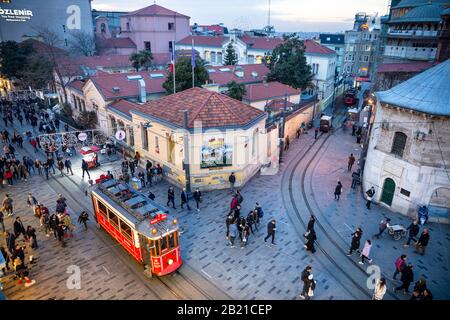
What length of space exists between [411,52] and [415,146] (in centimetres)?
3245

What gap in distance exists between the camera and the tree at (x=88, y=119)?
33.8m

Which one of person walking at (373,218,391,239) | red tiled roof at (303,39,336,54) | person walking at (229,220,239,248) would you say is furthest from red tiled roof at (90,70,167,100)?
red tiled roof at (303,39,336,54)

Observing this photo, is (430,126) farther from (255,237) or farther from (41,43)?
(41,43)

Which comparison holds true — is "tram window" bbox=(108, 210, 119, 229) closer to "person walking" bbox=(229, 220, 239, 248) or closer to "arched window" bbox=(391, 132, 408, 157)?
"person walking" bbox=(229, 220, 239, 248)

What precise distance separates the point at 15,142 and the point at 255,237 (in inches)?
1076

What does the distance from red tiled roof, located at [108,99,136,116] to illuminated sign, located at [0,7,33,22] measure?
140 ft

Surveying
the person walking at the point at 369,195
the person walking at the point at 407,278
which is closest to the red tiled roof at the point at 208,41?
the person walking at the point at 369,195

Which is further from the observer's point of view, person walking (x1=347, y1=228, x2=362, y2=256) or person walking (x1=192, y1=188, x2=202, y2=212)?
person walking (x1=192, y1=188, x2=202, y2=212)

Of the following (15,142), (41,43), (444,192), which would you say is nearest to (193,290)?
(444,192)

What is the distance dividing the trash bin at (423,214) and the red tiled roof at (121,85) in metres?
28.0

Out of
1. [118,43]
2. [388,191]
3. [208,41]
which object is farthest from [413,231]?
[118,43]

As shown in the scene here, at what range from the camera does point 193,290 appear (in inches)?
548

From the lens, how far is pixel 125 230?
1511 cm

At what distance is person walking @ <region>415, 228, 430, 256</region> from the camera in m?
15.9
